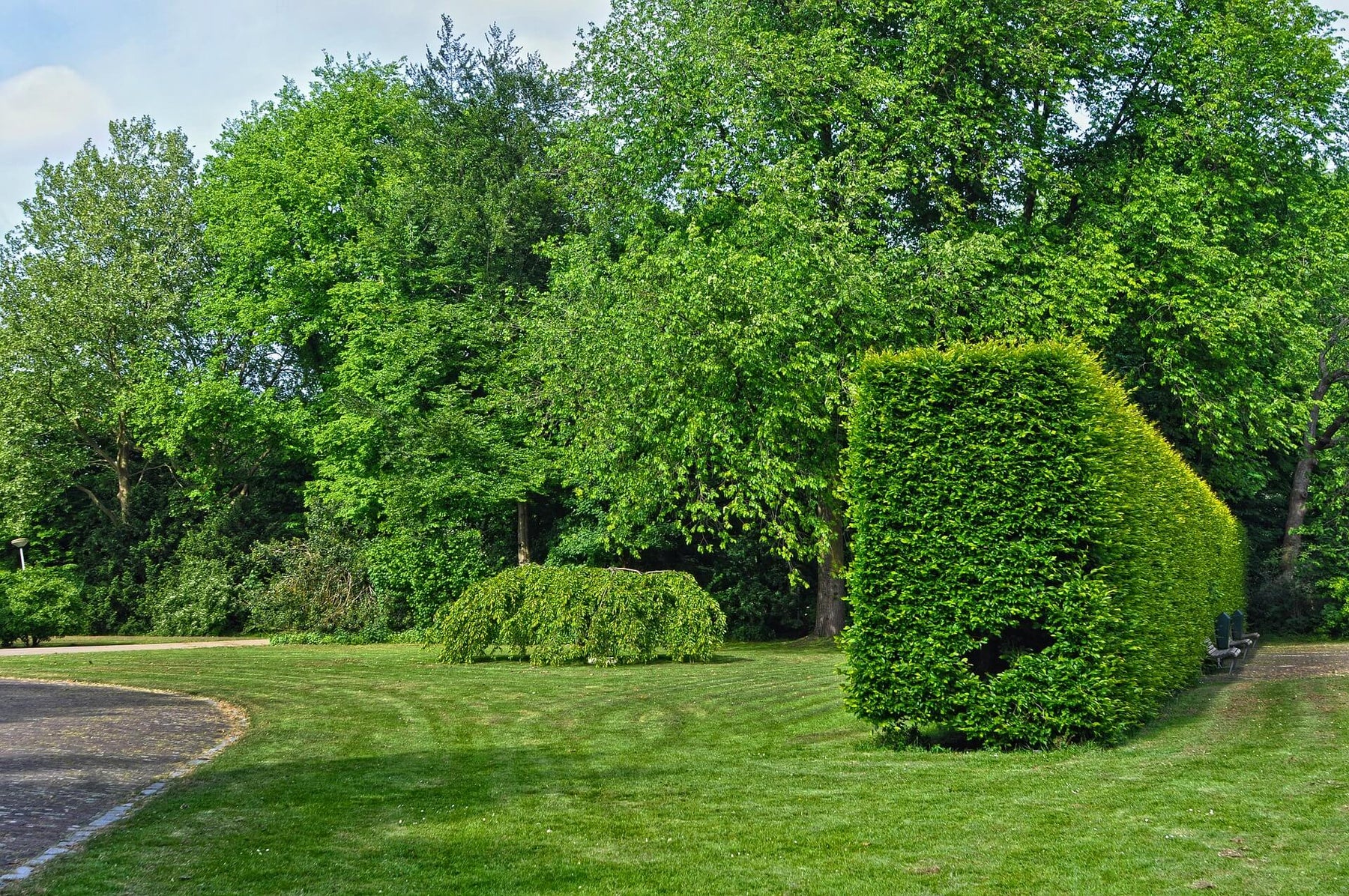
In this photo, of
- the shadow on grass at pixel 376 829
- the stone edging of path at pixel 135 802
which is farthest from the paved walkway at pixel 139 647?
the shadow on grass at pixel 376 829

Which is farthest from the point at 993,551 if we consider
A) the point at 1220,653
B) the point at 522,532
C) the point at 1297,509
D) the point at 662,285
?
the point at 1297,509

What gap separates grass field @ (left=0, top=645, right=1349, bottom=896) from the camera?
6398 mm

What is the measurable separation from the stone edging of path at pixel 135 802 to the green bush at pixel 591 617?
18.9ft

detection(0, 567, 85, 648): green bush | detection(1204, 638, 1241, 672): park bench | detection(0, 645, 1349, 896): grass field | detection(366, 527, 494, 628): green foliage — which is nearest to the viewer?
detection(0, 645, 1349, 896): grass field

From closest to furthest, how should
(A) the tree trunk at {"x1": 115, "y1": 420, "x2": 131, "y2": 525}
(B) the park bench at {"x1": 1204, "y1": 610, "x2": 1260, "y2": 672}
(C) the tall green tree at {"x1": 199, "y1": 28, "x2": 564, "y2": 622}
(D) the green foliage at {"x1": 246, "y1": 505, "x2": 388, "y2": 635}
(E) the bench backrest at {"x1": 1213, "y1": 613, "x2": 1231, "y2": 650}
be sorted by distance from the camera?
(B) the park bench at {"x1": 1204, "y1": 610, "x2": 1260, "y2": 672} < (E) the bench backrest at {"x1": 1213, "y1": 613, "x2": 1231, "y2": 650} < (C) the tall green tree at {"x1": 199, "y1": 28, "x2": 564, "y2": 622} < (D) the green foliage at {"x1": 246, "y1": 505, "x2": 388, "y2": 635} < (A) the tree trunk at {"x1": 115, "y1": 420, "x2": 131, "y2": 525}

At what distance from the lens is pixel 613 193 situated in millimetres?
25719

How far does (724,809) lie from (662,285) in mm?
15636

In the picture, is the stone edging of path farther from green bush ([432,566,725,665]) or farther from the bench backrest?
the bench backrest

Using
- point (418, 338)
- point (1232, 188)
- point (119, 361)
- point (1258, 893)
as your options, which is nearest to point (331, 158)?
point (418, 338)

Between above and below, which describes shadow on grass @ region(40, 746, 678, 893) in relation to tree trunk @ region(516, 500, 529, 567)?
below

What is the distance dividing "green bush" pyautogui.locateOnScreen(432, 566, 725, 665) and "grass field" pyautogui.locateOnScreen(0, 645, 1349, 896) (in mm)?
6124

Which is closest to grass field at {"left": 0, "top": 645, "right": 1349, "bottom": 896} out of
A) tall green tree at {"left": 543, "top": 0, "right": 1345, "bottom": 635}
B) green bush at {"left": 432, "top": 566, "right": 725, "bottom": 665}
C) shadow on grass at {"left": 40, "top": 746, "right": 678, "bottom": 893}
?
shadow on grass at {"left": 40, "top": 746, "right": 678, "bottom": 893}

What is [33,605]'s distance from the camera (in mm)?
28969

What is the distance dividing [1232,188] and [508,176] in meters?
19.1
